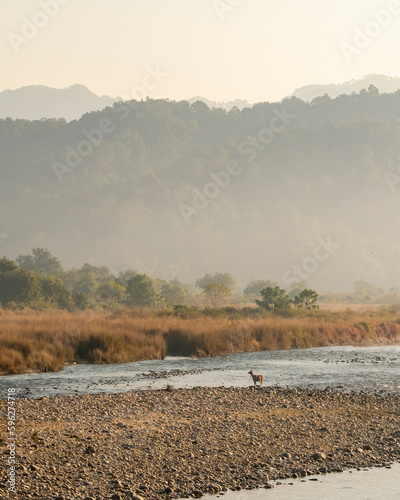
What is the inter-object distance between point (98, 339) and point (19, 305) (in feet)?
73.5

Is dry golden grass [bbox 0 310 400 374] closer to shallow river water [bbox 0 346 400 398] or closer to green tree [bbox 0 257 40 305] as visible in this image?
shallow river water [bbox 0 346 400 398]

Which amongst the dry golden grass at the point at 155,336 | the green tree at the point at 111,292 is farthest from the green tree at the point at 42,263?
the dry golden grass at the point at 155,336

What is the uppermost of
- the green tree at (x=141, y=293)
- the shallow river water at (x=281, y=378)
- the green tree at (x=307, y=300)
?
the green tree at (x=141, y=293)

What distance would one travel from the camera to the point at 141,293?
216 feet

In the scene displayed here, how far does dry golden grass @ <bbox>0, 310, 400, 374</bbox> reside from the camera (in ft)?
98.0

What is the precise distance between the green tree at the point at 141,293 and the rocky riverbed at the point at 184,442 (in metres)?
44.4

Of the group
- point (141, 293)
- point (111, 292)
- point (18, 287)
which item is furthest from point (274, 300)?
point (111, 292)

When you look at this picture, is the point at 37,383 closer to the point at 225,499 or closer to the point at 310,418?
the point at 310,418

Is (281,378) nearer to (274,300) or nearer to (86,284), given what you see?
(274,300)

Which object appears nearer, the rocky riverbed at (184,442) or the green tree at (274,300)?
the rocky riverbed at (184,442)

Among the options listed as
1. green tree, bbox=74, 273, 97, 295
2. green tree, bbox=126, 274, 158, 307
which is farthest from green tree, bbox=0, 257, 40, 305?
green tree, bbox=74, 273, 97, 295

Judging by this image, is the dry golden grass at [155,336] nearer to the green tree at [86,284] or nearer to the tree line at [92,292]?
the tree line at [92,292]

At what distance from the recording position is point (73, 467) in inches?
500

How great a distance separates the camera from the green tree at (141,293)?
65.6 m
